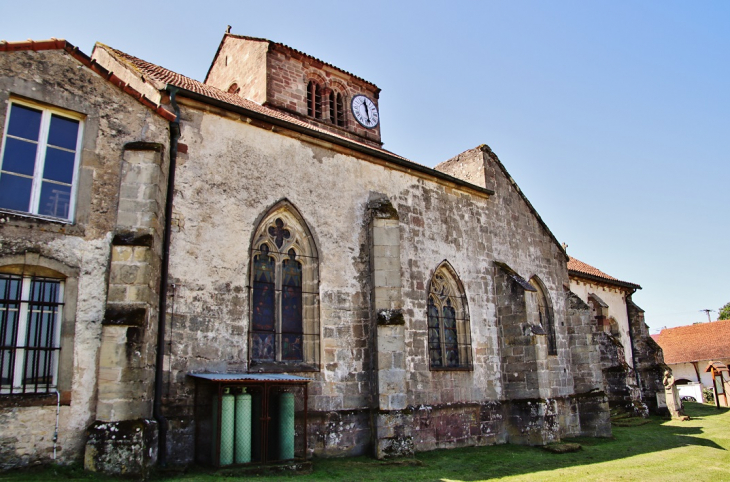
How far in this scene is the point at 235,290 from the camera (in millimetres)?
10062

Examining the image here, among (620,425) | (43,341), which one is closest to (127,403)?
(43,341)

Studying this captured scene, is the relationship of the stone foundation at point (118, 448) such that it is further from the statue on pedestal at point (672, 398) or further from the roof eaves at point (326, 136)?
the statue on pedestal at point (672, 398)

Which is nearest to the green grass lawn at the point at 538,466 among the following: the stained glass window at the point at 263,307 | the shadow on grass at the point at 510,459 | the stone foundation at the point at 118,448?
the shadow on grass at the point at 510,459

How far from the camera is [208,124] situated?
10492mm

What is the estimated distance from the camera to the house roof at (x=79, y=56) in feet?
27.1

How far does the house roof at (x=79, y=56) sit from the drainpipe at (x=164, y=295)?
0.39 m

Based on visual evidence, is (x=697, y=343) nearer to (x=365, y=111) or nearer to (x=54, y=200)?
(x=365, y=111)

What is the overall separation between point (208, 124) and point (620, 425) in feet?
55.0

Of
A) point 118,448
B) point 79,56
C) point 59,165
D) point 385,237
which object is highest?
point 79,56

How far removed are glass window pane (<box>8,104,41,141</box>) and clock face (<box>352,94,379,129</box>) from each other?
1224 centimetres

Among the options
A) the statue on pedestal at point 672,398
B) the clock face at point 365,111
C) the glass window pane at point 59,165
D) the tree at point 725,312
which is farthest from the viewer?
the tree at point 725,312

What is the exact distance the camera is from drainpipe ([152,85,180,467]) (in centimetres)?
858

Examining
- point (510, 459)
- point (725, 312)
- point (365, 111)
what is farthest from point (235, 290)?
point (725, 312)

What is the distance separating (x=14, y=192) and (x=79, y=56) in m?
2.45
